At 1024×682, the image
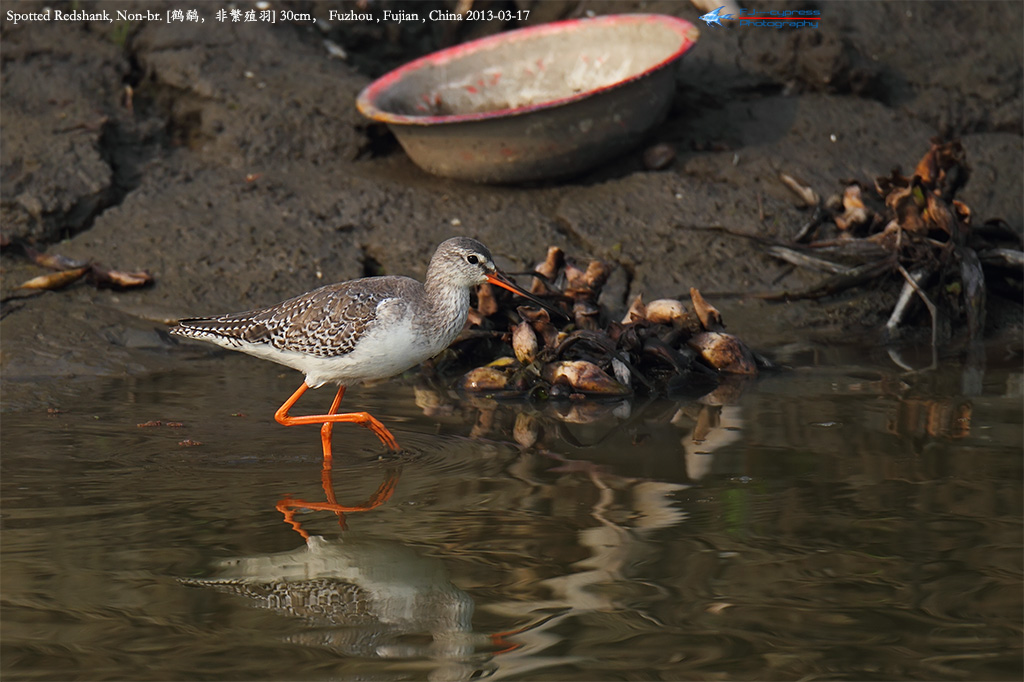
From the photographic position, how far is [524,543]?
3.99m

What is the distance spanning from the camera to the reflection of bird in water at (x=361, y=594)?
3.31 m

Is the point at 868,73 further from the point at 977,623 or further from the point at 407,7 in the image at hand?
the point at 977,623

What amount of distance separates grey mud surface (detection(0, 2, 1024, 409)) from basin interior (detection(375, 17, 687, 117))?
560mm

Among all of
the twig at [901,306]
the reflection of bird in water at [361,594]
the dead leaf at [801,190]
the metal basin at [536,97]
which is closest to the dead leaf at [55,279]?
the metal basin at [536,97]

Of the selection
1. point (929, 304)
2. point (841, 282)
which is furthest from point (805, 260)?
point (929, 304)

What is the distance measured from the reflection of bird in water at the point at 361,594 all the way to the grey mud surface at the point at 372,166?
124 inches

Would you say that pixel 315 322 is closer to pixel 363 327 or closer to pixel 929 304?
pixel 363 327

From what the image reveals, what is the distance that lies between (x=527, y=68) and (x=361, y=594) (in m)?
6.44

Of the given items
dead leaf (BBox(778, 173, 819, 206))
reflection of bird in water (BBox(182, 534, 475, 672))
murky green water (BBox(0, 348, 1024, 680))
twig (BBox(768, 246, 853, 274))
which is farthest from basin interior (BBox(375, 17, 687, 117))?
reflection of bird in water (BBox(182, 534, 475, 672))

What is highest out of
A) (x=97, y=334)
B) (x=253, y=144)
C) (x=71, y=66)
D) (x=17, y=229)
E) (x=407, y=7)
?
(x=407, y=7)

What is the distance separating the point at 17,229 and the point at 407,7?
414 cm

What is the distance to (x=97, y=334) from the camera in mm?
6941

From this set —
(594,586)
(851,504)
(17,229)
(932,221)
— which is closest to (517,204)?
(932,221)

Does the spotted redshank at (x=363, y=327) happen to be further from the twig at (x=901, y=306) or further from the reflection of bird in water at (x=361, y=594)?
the twig at (x=901, y=306)
